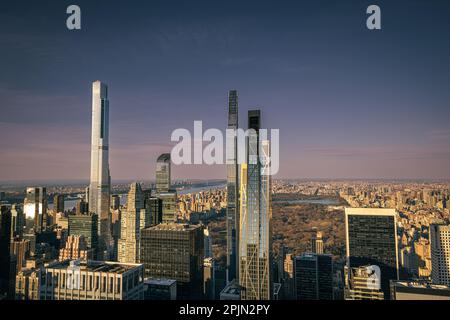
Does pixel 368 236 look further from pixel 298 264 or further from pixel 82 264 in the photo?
pixel 82 264

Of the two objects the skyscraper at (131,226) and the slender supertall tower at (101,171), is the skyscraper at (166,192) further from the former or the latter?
the slender supertall tower at (101,171)

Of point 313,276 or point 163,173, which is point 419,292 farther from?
point 163,173

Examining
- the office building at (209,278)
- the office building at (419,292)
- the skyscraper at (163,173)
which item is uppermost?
the skyscraper at (163,173)

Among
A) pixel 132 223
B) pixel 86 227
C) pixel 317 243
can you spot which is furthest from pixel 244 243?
pixel 86 227

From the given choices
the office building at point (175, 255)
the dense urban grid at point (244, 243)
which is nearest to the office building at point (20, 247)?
the dense urban grid at point (244, 243)
